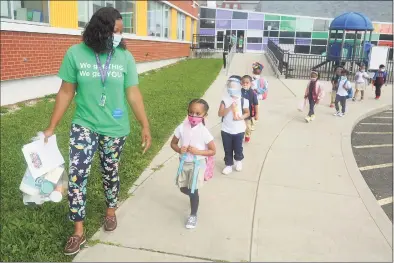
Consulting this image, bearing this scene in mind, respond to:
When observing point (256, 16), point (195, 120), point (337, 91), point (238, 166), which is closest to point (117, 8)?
point (337, 91)

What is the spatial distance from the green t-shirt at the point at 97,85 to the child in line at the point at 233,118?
2145mm

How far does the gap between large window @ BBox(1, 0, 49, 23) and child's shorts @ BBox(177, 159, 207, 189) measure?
733 cm

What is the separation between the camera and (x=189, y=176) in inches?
138

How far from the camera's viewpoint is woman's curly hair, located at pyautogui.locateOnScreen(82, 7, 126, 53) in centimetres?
277

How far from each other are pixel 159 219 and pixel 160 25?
18.8m

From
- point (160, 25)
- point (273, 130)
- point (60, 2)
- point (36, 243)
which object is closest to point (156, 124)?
point (273, 130)

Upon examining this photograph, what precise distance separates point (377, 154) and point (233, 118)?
139 inches

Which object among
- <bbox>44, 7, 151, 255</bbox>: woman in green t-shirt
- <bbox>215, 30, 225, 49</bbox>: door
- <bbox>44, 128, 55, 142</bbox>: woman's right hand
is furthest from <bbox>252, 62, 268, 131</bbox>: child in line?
<bbox>215, 30, 225, 49</bbox>: door

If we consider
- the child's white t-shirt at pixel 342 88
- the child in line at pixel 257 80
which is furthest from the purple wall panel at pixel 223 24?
→ the child in line at pixel 257 80

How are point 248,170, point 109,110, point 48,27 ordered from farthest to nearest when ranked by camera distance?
point 48,27
point 248,170
point 109,110

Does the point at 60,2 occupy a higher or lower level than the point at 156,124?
higher

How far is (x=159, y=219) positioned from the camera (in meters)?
3.76

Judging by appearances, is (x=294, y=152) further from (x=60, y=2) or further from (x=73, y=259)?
(x=60, y=2)

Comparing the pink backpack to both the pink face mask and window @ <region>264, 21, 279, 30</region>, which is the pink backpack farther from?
window @ <region>264, 21, 279, 30</region>
